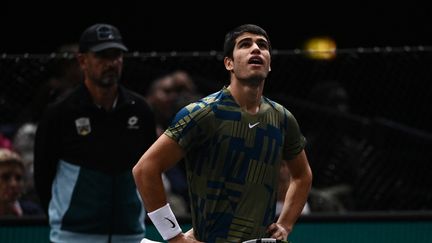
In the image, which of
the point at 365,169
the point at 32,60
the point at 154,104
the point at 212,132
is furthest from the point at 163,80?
the point at 212,132

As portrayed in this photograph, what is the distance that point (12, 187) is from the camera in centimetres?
873

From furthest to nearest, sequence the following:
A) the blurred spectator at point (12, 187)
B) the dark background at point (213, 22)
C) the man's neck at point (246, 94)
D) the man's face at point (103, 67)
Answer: the dark background at point (213, 22)
the blurred spectator at point (12, 187)
the man's face at point (103, 67)
the man's neck at point (246, 94)

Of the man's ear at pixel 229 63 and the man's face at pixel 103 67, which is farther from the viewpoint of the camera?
the man's face at pixel 103 67

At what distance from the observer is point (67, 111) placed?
7.70m

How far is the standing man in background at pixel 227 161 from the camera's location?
6176 mm

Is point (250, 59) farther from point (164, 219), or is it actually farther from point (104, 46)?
point (104, 46)

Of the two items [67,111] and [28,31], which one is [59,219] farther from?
[28,31]

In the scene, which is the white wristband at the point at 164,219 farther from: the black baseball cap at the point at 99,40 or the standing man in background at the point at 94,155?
the black baseball cap at the point at 99,40

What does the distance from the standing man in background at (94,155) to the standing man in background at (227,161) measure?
1406 millimetres

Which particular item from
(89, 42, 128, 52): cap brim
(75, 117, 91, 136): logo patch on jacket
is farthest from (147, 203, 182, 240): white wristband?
(89, 42, 128, 52): cap brim

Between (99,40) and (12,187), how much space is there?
155 cm

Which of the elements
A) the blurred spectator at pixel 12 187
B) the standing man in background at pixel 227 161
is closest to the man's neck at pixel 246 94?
the standing man in background at pixel 227 161

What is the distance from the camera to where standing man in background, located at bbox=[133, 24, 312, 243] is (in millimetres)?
6176

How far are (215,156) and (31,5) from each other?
24.2 feet
